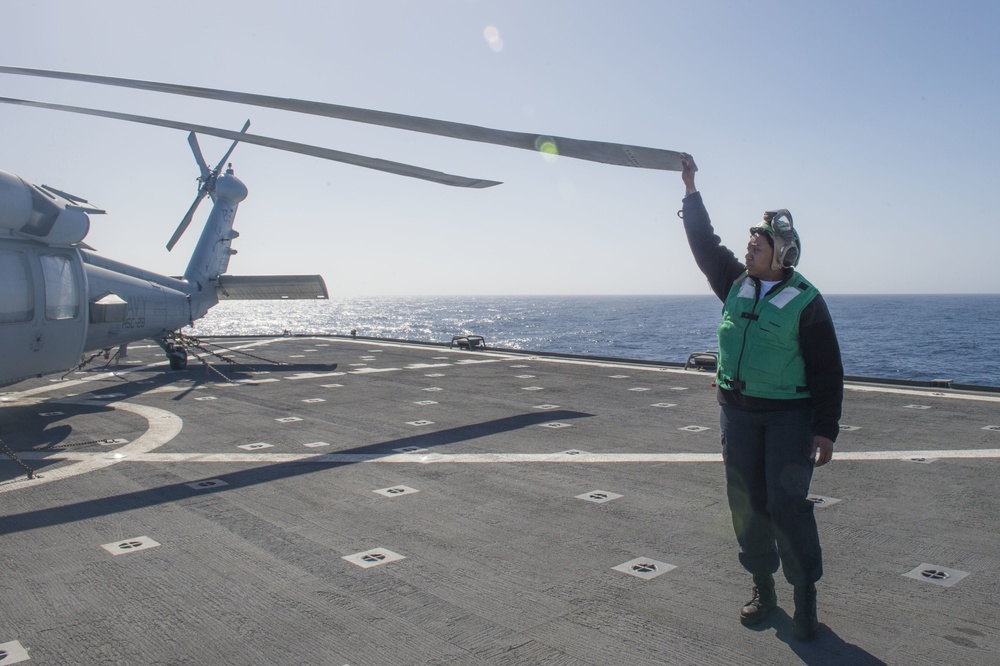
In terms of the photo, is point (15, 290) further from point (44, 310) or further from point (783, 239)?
point (783, 239)

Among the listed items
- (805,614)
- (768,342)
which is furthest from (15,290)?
(805,614)

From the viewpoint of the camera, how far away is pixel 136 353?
83.8 ft

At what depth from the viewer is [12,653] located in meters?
4.00

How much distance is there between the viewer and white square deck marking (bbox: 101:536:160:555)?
565 centimetres

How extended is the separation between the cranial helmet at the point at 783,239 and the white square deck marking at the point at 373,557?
3536 mm

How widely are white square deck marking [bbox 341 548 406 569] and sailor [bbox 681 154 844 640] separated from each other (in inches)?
104

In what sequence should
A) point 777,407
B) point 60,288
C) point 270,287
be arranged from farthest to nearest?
1. point 270,287
2. point 60,288
3. point 777,407

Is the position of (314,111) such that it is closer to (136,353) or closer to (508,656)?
(508,656)

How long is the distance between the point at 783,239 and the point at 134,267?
19609 millimetres

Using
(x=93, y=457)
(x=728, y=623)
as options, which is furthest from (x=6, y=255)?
(x=728, y=623)

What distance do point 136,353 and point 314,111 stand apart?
950 inches

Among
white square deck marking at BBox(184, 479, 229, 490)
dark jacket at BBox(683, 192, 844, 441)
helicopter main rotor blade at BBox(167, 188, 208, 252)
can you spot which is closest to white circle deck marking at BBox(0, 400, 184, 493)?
white square deck marking at BBox(184, 479, 229, 490)

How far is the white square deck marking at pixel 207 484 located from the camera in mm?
7568

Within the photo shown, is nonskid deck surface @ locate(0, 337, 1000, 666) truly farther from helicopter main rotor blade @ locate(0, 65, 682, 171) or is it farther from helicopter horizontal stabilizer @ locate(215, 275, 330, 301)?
helicopter horizontal stabilizer @ locate(215, 275, 330, 301)
